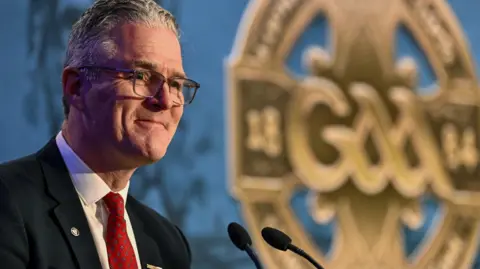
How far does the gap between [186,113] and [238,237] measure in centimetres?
167

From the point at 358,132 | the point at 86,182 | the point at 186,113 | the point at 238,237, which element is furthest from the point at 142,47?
the point at 358,132

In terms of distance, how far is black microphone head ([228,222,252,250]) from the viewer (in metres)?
1.64

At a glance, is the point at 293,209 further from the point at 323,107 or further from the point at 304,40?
the point at 304,40

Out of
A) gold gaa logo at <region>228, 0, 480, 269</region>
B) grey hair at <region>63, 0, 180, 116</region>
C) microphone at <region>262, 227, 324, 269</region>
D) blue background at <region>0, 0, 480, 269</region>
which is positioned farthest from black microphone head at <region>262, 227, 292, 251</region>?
gold gaa logo at <region>228, 0, 480, 269</region>

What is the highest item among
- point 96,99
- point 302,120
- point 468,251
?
point 96,99

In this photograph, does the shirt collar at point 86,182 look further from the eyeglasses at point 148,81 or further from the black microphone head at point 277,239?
the black microphone head at point 277,239

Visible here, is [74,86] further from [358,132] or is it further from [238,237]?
[358,132]

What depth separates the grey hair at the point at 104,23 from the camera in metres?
1.53

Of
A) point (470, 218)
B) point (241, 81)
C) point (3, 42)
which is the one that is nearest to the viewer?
point (3, 42)

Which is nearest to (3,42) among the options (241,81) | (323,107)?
(241,81)

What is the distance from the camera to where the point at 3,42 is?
2838 mm

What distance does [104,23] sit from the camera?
1.54 m

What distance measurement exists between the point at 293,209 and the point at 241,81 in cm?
66

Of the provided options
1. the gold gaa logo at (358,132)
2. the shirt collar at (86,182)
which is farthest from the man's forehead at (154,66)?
the gold gaa logo at (358,132)
